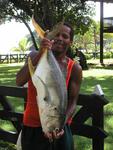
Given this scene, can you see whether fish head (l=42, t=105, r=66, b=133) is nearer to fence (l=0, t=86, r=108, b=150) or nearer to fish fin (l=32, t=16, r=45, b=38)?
fish fin (l=32, t=16, r=45, b=38)

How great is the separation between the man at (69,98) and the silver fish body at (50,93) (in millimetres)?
309

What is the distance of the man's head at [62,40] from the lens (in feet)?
11.8

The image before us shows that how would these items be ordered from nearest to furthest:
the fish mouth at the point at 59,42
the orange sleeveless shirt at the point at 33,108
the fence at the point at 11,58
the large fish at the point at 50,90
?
1. the large fish at the point at 50,90
2. the fish mouth at the point at 59,42
3. the orange sleeveless shirt at the point at 33,108
4. the fence at the point at 11,58

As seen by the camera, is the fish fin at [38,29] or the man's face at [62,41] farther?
the man's face at [62,41]

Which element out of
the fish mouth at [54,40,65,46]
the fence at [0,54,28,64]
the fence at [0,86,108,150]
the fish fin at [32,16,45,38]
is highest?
the fish fin at [32,16,45,38]

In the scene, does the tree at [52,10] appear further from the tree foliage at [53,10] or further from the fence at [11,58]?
the fence at [11,58]

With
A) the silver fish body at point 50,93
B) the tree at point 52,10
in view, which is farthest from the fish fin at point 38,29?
the tree at point 52,10

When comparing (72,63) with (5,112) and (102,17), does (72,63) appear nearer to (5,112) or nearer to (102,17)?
(5,112)

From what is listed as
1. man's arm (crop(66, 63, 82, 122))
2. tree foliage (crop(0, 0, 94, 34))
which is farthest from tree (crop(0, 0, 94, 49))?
man's arm (crop(66, 63, 82, 122))

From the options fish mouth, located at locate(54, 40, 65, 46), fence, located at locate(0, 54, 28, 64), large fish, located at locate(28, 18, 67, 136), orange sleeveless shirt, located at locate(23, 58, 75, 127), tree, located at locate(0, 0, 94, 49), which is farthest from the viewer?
fence, located at locate(0, 54, 28, 64)

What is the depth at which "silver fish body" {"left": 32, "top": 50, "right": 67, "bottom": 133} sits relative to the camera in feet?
10.5

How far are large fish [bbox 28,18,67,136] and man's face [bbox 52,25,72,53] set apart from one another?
0.99 feet

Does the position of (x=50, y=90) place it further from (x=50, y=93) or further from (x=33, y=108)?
(x=33, y=108)

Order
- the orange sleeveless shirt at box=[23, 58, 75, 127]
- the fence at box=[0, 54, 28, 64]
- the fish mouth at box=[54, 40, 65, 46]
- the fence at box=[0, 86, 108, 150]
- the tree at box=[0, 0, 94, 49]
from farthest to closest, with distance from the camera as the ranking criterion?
1. the fence at box=[0, 54, 28, 64]
2. the tree at box=[0, 0, 94, 49]
3. the fence at box=[0, 86, 108, 150]
4. the orange sleeveless shirt at box=[23, 58, 75, 127]
5. the fish mouth at box=[54, 40, 65, 46]
